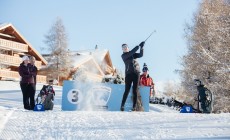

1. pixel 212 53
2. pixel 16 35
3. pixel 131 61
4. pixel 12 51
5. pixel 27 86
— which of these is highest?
pixel 16 35

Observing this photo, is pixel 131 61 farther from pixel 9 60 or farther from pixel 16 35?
pixel 16 35

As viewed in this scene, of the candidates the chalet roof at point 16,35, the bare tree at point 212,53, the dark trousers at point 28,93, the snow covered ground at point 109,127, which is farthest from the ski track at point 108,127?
the chalet roof at point 16,35

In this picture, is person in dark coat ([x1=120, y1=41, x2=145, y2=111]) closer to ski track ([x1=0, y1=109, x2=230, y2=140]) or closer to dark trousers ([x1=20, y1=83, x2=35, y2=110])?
ski track ([x1=0, y1=109, x2=230, y2=140])

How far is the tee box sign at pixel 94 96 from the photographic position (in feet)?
40.9

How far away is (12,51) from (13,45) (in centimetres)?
285

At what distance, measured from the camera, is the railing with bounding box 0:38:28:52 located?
4544cm

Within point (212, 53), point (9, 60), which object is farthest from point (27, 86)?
point (9, 60)

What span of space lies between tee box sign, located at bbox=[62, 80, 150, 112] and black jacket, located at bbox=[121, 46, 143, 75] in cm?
198

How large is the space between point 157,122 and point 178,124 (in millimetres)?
416

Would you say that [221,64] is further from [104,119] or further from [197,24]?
[104,119]

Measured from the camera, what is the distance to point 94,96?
42.2 ft

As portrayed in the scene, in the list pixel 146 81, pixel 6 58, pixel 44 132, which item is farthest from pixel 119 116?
pixel 6 58

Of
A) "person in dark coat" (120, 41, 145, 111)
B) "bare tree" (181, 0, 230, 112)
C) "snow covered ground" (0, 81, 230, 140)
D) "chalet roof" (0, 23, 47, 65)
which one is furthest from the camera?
"chalet roof" (0, 23, 47, 65)

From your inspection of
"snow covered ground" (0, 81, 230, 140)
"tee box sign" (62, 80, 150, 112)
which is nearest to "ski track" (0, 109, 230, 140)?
"snow covered ground" (0, 81, 230, 140)
